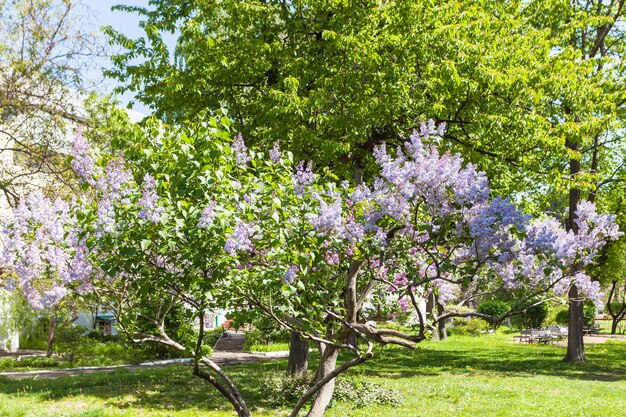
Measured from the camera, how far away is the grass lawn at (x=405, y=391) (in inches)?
417

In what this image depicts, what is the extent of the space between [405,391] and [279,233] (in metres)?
8.42

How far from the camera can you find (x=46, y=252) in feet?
20.8

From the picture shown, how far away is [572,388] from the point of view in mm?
13633

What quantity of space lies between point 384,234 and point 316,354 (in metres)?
16.6

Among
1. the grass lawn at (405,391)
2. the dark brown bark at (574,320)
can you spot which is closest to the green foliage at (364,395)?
the grass lawn at (405,391)

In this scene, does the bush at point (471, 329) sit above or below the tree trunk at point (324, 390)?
below

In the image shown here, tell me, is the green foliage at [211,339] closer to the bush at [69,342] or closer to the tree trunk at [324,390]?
the bush at [69,342]

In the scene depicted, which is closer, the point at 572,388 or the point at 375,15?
the point at 375,15

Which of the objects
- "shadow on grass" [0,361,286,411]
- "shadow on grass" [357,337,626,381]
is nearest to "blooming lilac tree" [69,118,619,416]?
"shadow on grass" [0,361,286,411]

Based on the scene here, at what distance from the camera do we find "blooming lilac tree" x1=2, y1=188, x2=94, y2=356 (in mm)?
6141

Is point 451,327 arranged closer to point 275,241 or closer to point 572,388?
point 572,388

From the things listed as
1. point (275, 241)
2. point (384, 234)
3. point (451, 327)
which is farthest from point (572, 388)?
point (451, 327)

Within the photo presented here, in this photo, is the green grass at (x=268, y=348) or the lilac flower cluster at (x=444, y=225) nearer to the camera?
the lilac flower cluster at (x=444, y=225)

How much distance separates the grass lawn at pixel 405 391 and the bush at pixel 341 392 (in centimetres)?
26
